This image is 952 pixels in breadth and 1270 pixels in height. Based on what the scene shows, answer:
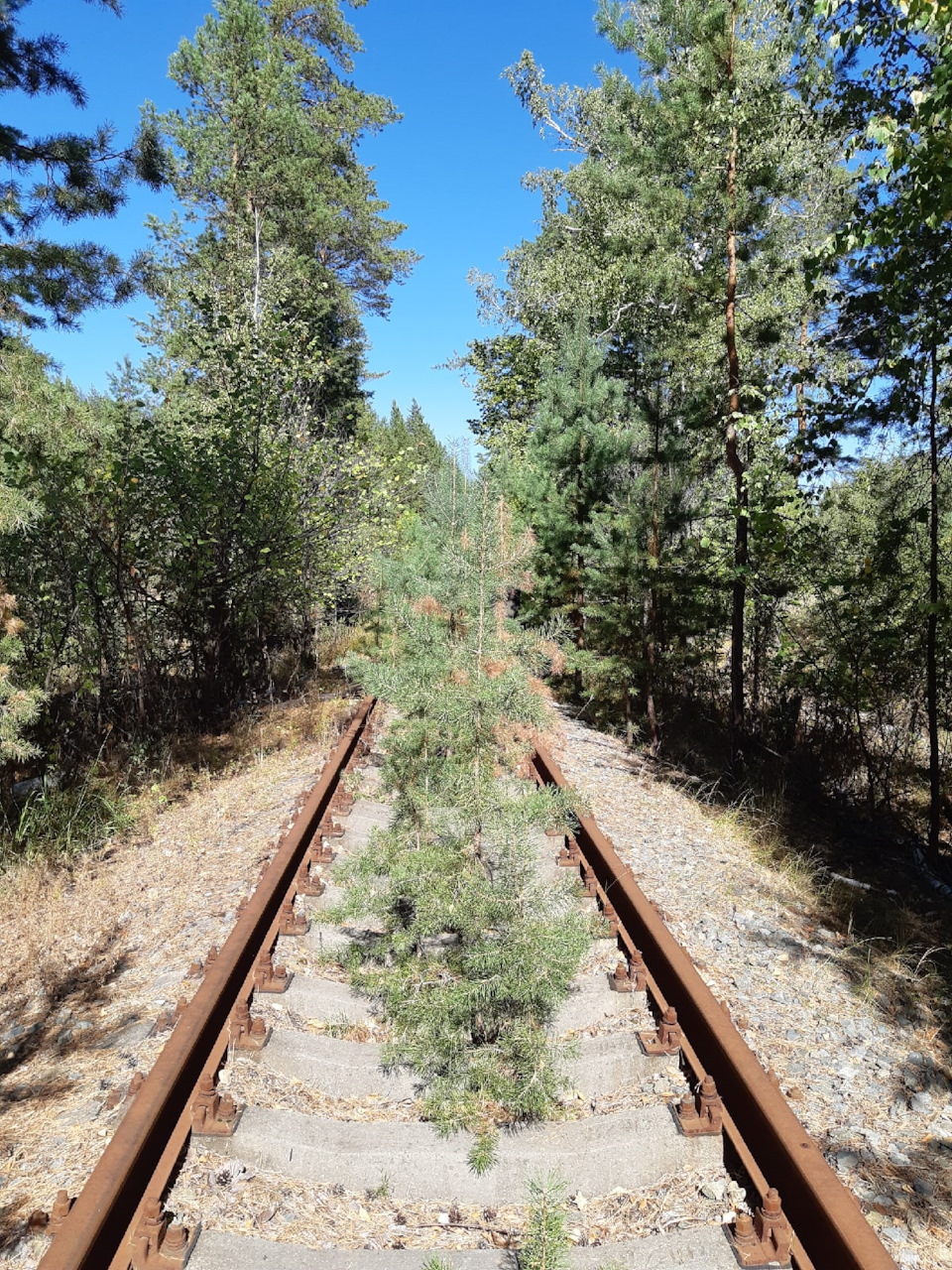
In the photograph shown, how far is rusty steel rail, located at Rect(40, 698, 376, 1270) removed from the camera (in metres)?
2.21

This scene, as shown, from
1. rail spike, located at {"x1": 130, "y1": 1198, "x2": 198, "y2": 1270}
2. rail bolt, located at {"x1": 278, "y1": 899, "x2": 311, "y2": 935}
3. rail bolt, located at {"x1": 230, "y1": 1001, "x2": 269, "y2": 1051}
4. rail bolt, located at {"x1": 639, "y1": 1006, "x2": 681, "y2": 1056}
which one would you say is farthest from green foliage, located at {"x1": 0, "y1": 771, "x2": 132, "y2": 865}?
rail bolt, located at {"x1": 639, "y1": 1006, "x2": 681, "y2": 1056}

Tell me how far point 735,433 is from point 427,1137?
7044 millimetres

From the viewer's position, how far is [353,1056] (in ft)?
10.9

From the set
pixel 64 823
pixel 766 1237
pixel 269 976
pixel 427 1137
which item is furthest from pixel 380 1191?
pixel 64 823

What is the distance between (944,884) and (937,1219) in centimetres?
486

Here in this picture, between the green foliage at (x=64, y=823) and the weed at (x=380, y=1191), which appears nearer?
the weed at (x=380, y=1191)

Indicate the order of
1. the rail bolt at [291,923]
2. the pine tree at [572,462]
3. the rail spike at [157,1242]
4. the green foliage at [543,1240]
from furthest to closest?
the pine tree at [572,462] < the rail bolt at [291,923] < the rail spike at [157,1242] < the green foliage at [543,1240]

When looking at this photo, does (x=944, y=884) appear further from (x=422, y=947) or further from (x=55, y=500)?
(x=55, y=500)

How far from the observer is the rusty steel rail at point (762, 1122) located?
224 cm

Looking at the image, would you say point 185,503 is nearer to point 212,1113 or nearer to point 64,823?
point 64,823

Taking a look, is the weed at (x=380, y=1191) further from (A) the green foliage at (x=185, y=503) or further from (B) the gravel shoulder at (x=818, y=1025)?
(A) the green foliage at (x=185, y=503)

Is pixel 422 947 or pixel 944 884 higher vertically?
pixel 422 947

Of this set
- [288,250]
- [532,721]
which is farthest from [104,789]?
[288,250]

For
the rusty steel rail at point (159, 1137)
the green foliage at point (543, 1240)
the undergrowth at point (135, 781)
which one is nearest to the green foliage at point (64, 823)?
the undergrowth at point (135, 781)
